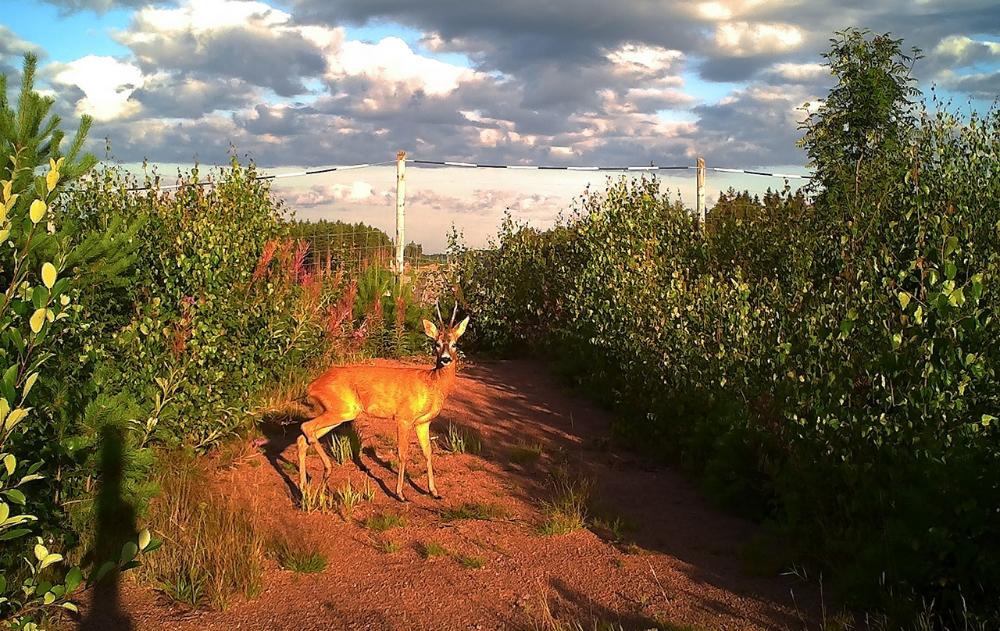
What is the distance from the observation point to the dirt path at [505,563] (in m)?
5.23

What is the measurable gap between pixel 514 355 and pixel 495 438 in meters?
6.27

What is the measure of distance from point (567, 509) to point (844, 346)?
256cm

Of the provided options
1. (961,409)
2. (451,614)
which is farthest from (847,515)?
(451,614)

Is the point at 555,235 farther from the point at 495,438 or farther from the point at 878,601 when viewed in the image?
the point at 878,601

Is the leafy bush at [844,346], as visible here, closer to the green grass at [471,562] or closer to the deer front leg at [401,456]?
the green grass at [471,562]

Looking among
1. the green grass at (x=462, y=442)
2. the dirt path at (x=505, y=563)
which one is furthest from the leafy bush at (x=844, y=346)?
the green grass at (x=462, y=442)

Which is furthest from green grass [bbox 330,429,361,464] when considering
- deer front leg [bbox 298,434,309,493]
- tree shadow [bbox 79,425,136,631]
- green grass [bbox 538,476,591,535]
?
tree shadow [bbox 79,425,136,631]

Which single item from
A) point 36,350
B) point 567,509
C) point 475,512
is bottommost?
point 475,512

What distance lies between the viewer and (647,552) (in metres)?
6.30

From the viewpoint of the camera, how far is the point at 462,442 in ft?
29.6

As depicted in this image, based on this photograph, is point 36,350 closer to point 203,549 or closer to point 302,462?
point 203,549

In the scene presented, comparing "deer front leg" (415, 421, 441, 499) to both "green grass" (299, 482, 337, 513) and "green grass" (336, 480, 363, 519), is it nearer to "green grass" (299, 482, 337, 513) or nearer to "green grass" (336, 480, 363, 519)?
"green grass" (336, 480, 363, 519)

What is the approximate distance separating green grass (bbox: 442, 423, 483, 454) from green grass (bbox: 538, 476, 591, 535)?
5.16 feet

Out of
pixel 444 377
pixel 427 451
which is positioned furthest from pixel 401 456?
pixel 444 377
